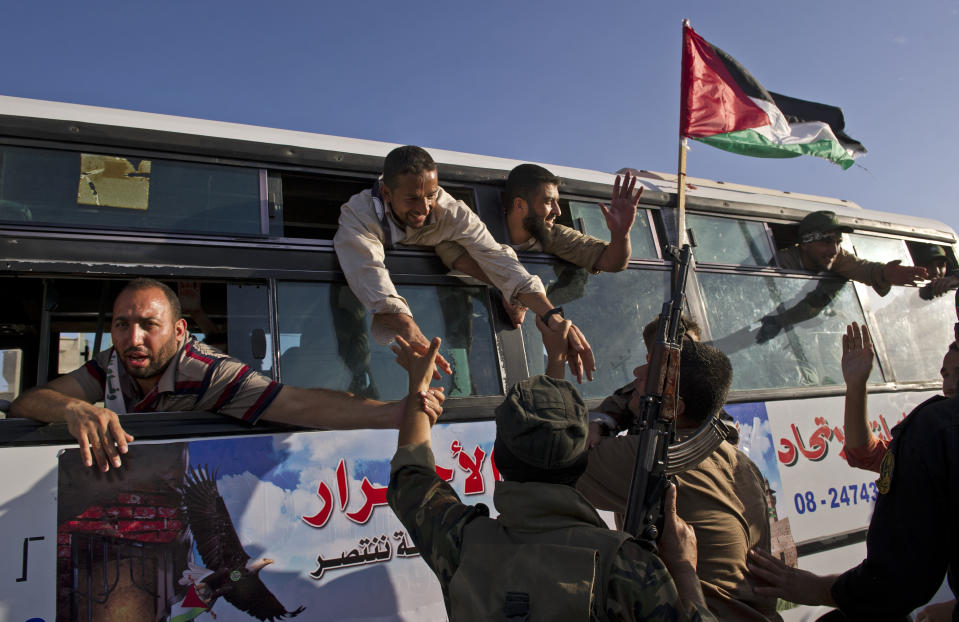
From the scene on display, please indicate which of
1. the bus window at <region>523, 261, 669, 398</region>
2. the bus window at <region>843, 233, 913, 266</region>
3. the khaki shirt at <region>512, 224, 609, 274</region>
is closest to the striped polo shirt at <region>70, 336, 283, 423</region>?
the bus window at <region>523, 261, 669, 398</region>

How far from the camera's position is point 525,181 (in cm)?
312

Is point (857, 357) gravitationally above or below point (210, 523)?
above

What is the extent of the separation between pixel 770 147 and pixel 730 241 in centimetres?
140

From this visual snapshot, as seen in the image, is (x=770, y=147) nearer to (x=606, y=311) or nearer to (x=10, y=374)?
(x=606, y=311)

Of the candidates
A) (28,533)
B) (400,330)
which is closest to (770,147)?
(400,330)

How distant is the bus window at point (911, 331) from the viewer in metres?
4.28

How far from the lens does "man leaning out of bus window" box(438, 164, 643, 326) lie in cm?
311

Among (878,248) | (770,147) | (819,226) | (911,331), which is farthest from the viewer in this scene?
(770,147)

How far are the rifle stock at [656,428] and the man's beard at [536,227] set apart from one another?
3.38ft

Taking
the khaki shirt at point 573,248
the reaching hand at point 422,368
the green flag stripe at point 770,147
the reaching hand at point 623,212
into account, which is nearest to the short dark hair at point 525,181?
the khaki shirt at point 573,248

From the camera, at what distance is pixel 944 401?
65.9 inches

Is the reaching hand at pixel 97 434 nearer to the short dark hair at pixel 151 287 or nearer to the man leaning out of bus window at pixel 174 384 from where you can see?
the man leaning out of bus window at pixel 174 384

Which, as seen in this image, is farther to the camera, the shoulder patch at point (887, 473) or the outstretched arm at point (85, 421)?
the outstretched arm at point (85, 421)

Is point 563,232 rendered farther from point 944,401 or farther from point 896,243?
point 896,243
